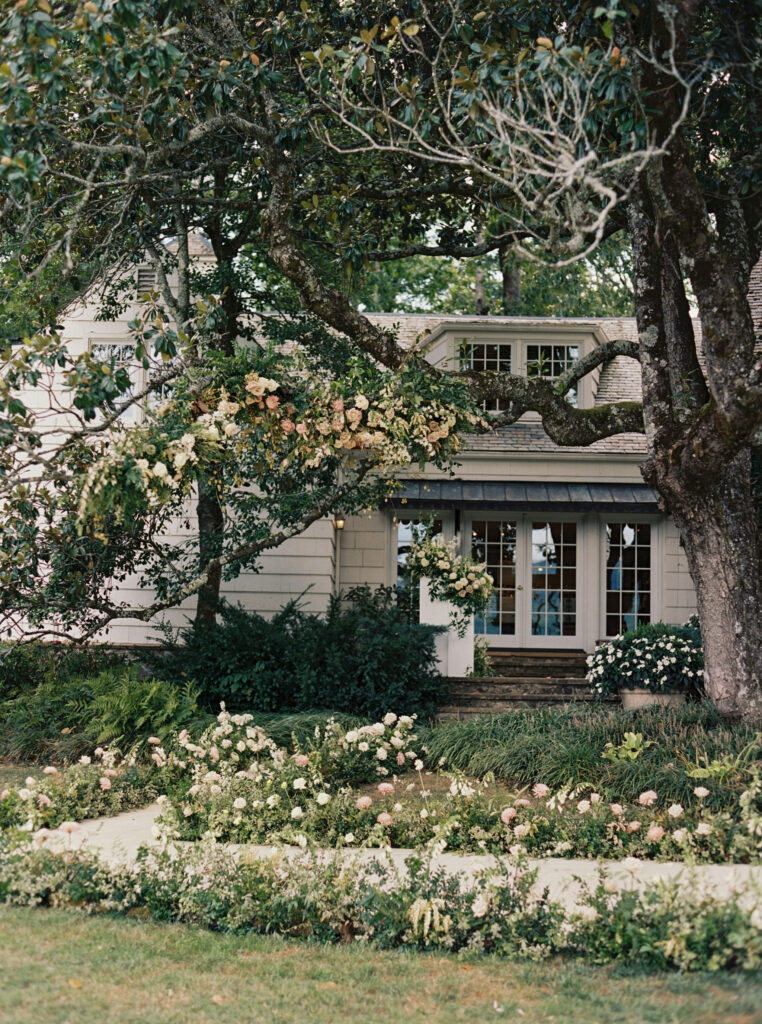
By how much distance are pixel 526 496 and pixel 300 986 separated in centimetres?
1043

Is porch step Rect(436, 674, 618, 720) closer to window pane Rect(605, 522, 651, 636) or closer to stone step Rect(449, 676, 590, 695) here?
stone step Rect(449, 676, 590, 695)

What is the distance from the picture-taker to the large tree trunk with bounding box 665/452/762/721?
304 inches

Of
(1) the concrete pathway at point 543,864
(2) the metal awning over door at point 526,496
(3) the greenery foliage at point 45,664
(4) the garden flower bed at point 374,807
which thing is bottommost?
(1) the concrete pathway at point 543,864

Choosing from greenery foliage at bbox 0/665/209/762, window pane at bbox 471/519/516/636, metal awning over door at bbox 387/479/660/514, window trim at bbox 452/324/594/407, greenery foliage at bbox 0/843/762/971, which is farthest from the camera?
window trim at bbox 452/324/594/407

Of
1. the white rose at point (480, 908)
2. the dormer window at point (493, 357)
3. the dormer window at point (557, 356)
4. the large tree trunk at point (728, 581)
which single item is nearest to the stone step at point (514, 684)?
the large tree trunk at point (728, 581)

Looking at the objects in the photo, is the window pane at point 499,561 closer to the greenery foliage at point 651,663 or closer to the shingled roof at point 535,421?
the shingled roof at point 535,421

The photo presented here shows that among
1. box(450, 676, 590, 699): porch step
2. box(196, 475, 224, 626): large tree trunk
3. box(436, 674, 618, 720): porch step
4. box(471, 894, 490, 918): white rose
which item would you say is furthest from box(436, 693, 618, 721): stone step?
box(471, 894, 490, 918): white rose

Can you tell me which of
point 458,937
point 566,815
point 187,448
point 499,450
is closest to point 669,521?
point 499,450

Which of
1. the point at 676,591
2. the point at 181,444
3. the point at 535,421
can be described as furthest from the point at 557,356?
the point at 181,444

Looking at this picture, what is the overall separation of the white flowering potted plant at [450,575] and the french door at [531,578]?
338 centimetres

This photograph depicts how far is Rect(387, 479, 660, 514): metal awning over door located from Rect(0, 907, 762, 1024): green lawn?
9.63 m

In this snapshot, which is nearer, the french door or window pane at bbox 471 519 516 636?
the french door

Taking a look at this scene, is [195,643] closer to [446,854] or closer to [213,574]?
[213,574]

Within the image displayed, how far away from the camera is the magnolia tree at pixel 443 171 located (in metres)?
6.54
